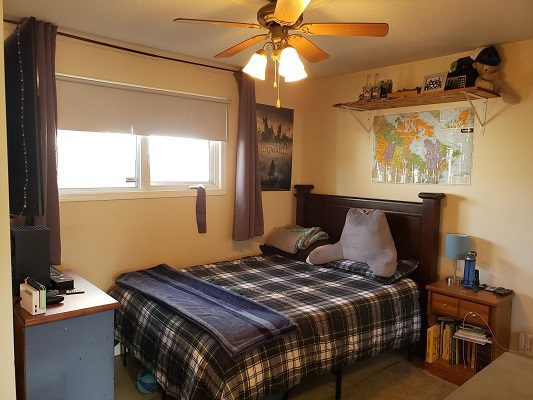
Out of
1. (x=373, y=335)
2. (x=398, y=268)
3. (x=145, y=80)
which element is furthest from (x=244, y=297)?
(x=145, y=80)

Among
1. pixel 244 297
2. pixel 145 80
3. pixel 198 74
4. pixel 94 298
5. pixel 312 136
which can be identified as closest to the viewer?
pixel 94 298

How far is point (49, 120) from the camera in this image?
8.43ft

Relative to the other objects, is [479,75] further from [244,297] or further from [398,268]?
[244,297]

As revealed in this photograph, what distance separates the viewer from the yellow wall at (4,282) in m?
1.37

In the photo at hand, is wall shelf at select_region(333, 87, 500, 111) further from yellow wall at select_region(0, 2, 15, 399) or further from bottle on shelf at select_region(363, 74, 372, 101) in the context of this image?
yellow wall at select_region(0, 2, 15, 399)

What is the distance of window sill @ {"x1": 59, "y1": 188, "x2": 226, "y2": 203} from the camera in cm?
284

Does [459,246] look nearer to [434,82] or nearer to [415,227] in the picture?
[415,227]

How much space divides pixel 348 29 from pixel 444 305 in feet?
6.55

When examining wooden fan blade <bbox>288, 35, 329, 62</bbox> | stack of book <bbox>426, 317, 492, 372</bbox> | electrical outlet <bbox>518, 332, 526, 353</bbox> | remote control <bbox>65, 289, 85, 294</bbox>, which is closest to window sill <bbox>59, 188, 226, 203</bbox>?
→ remote control <bbox>65, 289, 85, 294</bbox>

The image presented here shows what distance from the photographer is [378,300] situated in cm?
274

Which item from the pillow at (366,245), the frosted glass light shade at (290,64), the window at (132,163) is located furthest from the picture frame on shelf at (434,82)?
the window at (132,163)

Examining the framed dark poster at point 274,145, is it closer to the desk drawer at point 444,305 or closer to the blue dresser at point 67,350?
the desk drawer at point 444,305

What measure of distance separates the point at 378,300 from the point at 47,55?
2649 millimetres

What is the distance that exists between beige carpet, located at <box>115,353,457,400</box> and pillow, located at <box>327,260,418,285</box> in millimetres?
629
